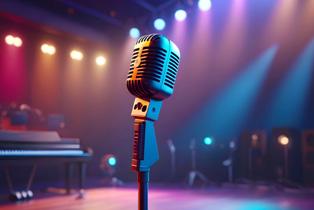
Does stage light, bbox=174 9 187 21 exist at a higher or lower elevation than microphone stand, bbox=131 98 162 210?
higher

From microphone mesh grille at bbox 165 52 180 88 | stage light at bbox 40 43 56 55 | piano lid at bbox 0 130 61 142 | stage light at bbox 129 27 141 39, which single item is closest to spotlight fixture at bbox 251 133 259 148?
stage light at bbox 129 27 141 39

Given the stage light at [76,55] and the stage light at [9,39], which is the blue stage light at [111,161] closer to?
the stage light at [76,55]

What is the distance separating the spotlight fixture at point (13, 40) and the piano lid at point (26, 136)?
2.87 metres

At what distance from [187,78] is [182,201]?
11.9 ft

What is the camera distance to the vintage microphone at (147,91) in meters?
0.93

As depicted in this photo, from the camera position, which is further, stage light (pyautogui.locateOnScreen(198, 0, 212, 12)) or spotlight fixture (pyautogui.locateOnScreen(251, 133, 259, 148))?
stage light (pyautogui.locateOnScreen(198, 0, 212, 12))

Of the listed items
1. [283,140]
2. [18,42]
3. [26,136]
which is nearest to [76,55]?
[18,42]

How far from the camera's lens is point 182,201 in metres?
4.32

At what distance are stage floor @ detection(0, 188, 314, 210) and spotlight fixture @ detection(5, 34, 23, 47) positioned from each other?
10.6 ft

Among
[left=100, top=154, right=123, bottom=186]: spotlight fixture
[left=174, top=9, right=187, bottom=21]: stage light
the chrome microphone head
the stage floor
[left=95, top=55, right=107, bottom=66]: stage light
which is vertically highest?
[left=174, top=9, right=187, bottom=21]: stage light

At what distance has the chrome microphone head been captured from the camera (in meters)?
0.96

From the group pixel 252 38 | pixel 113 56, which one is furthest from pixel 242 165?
pixel 113 56

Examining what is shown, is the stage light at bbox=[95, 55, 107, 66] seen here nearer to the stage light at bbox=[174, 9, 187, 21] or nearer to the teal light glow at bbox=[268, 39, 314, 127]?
the stage light at bbox=[174, 9, 187, 21]

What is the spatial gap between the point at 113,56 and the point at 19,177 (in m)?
3.33
